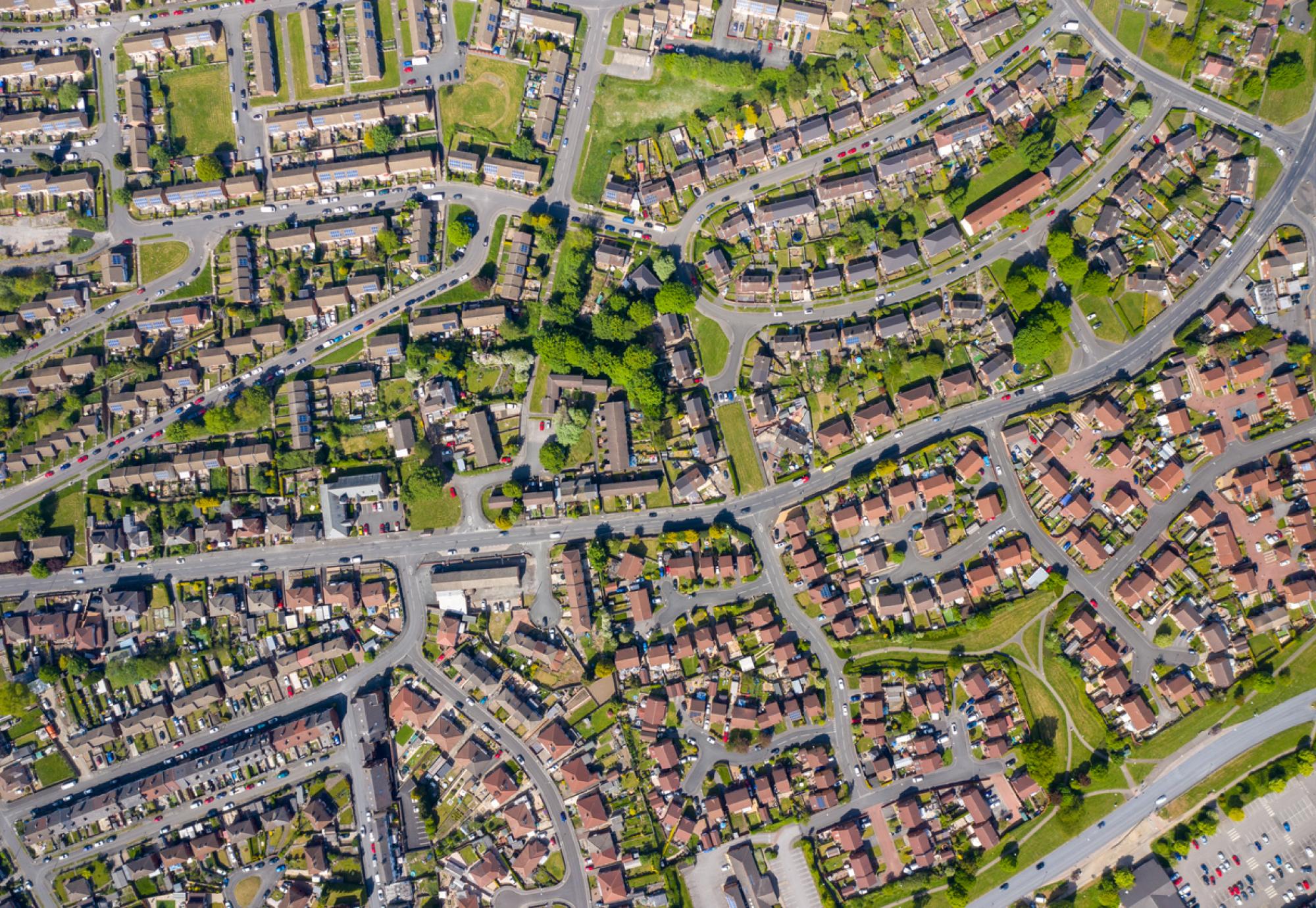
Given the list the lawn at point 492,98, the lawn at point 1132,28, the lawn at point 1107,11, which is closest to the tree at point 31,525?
the lawn at point 492,98

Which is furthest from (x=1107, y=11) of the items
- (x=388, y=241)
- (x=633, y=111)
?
A: (x=388, y=241)

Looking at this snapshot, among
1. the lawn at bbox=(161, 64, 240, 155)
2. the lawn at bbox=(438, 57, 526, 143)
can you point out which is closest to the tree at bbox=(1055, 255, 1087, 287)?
the lawn at bbox=(438, 57, 526, 143)

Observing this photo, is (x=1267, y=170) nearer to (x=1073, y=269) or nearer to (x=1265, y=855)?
(x=1073, y=269)

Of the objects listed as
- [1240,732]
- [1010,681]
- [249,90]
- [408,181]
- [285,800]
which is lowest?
[1240,732]

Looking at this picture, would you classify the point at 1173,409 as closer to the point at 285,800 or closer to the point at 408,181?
the point at 408,181

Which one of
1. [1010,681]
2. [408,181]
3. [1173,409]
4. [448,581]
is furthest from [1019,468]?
[408,181]

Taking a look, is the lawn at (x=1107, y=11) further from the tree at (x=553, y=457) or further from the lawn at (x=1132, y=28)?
the tree at (x=553, y=457)
